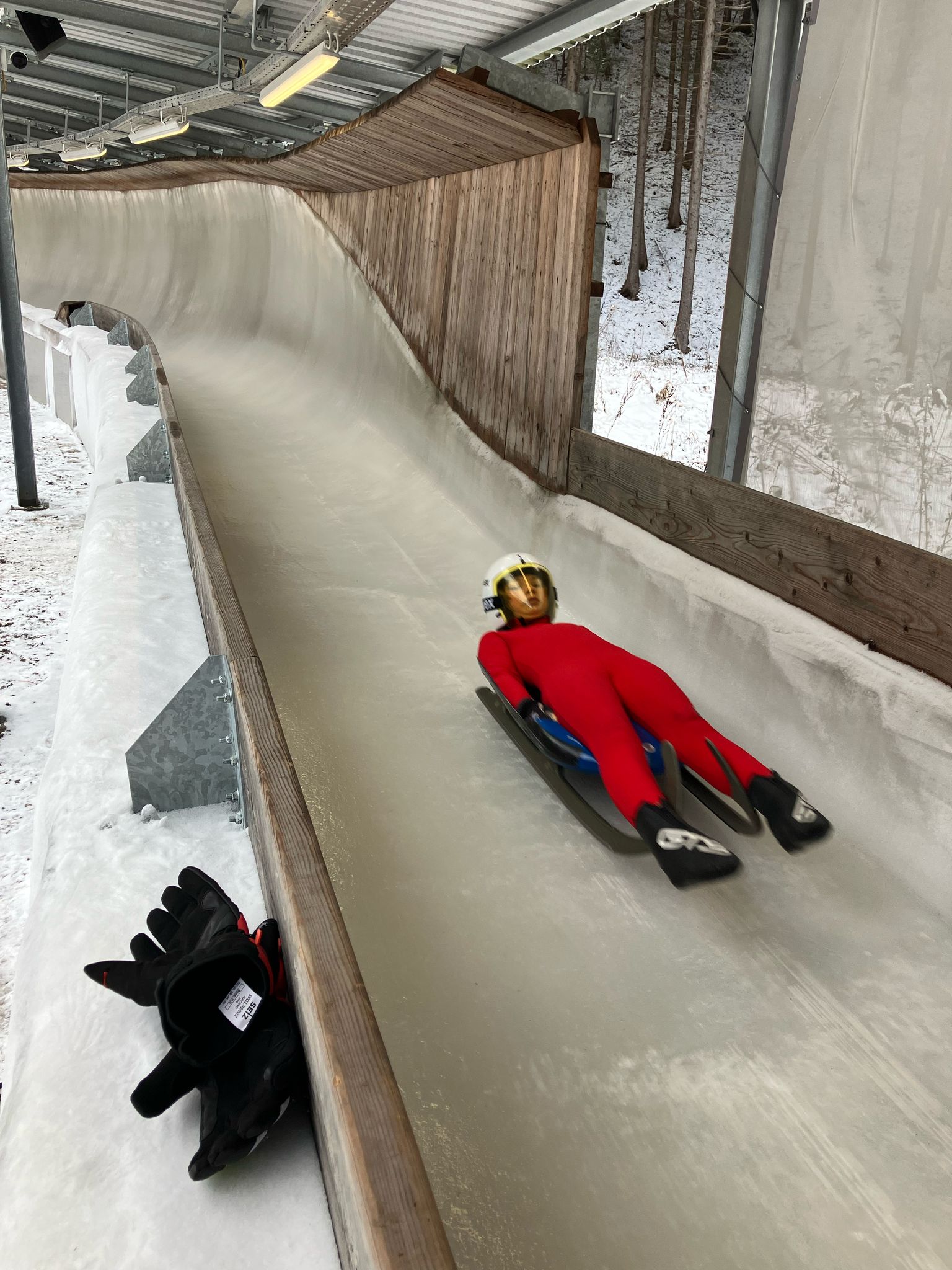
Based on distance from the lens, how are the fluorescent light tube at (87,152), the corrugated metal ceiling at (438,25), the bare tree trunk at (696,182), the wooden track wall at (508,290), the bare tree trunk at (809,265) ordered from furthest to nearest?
the bare tree trunk at (696,182) → the fluorescent light tube at (87,152) → the corrugated metal ceiling at (438,25) → the wooden track wall at (508,290) → the bare tree trunk at (809,265)

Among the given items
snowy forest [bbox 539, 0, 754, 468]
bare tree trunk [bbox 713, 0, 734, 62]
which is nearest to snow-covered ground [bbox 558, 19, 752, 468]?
snowy forest [bbox 539, 0, 754, 468]

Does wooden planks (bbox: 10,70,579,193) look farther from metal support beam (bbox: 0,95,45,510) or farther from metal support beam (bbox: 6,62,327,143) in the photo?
metal support beam (bbox: 6,62,327,143)

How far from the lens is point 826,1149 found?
1.68 metres

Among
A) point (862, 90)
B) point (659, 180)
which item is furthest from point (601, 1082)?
point (659, 180)

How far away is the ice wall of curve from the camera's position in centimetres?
334

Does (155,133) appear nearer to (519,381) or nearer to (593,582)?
(519,381)

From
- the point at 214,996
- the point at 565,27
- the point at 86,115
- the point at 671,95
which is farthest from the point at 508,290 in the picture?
the point at 671,95

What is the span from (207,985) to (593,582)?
2.84 meters

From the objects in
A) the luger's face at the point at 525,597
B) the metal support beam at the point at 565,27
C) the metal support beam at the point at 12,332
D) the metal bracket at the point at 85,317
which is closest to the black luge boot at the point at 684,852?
the luger's face at the point at 525,597

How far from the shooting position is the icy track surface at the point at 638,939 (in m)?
1.58

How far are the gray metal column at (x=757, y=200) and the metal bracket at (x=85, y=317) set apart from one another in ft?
34.4

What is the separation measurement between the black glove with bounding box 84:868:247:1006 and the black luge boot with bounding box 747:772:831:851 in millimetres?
1340

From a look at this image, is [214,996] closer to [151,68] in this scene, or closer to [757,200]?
[757,200]

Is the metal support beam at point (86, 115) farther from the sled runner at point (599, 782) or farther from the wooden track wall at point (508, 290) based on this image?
the sled runner at point (599, 782)
